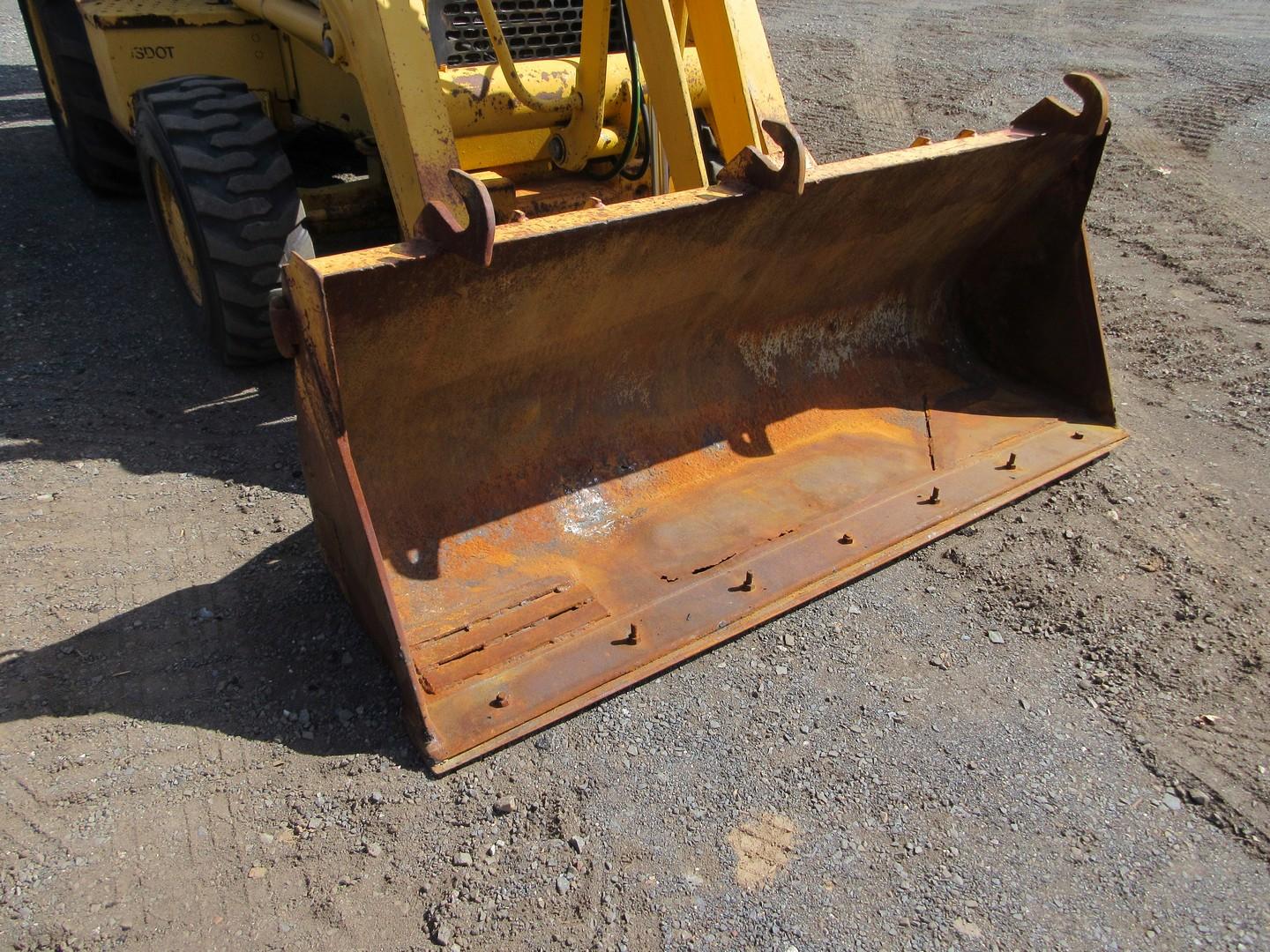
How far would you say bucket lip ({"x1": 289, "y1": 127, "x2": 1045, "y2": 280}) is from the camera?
2.25m

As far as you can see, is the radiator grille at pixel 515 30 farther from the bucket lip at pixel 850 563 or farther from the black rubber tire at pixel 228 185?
the bucket lip at pixel 850 563

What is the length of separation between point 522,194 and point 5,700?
2360 mm

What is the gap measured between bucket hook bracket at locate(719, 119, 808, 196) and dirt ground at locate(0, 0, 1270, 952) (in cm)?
128

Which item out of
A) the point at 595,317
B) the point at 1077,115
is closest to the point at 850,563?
the point at 595,317

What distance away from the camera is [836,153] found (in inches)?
300

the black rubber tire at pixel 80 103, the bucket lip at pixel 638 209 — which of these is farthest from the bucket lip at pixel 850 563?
the black rubber tire at pixel 80 103

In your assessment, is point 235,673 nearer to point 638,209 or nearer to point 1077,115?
point 638,209

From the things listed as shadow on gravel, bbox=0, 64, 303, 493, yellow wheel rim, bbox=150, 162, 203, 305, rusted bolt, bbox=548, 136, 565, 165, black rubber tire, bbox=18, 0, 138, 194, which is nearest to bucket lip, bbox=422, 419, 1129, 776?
shadow on gravel, bbox=0, 64, 303, 493

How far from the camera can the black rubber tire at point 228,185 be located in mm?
3689

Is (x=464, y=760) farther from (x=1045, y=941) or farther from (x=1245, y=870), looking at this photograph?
(x=1245, y=870)

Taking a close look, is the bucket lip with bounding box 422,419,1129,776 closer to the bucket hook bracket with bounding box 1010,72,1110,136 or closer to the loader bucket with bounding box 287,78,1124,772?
the loader bucket with bounding box 287,78,1124,772

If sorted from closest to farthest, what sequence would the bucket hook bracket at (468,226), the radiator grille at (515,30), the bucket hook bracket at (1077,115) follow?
the bucket hook bracket at (468,226) → the bucket hook bracket at (1077,115) → the radiator grille at (515,30)

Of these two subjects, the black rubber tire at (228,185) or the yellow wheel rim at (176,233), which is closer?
the black rubber tire at (228,185)

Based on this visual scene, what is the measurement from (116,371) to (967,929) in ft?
13.3
